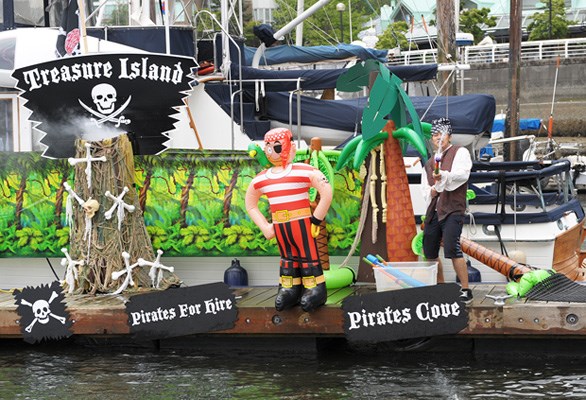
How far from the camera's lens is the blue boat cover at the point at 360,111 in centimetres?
1327

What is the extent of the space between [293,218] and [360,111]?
3.54 meters

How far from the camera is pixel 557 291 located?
10.3 meters

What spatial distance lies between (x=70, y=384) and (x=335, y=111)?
194 inches

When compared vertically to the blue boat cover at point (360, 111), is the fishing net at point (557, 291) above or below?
below

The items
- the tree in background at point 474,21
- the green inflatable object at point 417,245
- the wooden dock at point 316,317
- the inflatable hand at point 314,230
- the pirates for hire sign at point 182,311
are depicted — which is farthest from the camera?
the tree in background at point 474,21

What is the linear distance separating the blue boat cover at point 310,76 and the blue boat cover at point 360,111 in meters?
0.17

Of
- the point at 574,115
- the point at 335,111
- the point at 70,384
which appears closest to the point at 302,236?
the point at 70,384

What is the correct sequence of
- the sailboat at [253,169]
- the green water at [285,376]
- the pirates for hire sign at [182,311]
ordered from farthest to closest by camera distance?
the sailboat at [253,169]
the pirates for hire sign at [182,311]
the green water at [285,376]

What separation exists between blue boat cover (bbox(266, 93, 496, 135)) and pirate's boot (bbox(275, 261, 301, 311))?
328cm

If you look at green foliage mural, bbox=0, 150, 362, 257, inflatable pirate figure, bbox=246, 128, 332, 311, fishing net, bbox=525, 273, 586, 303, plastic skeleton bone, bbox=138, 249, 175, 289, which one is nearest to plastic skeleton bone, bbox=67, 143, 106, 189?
green foliage mural, bbox=0, 150, 362, 257

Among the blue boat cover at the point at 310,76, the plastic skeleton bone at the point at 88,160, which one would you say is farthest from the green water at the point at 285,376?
the blue boat cover at the point at 310,76

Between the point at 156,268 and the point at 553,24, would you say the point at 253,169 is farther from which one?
the point at 553,24

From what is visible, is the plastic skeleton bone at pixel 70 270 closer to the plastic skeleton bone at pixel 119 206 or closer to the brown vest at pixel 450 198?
the plastic skeleton bone at pixel 119 206

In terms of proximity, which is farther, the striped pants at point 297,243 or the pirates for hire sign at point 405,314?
the striped pants at point 297,243
